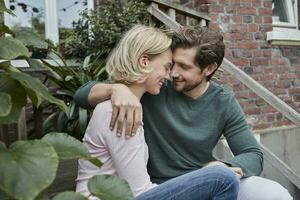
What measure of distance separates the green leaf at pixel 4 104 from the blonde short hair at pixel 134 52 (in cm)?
76

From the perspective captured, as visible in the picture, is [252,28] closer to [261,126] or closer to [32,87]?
[261,126]

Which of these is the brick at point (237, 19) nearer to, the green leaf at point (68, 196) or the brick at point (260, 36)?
the brick at point (260, 36)

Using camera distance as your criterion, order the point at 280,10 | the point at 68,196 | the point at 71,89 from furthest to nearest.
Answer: the point at 280,10 < the point at 71,89 < the point at 68,196

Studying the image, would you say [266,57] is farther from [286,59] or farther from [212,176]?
[212,176]

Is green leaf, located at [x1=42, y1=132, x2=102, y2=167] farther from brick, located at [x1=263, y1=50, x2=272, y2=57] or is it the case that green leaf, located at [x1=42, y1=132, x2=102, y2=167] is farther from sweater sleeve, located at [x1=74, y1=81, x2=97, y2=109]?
brick, located at [x1=263, y1=50, x2=272, y2=57]

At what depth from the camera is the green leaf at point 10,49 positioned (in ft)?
2.91

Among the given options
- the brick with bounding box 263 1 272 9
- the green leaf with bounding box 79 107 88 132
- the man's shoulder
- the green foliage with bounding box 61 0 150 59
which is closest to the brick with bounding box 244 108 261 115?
the brick with bounding box 263 1 272 9

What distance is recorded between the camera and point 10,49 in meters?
0.90

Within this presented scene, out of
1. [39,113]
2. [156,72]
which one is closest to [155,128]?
[156,72]

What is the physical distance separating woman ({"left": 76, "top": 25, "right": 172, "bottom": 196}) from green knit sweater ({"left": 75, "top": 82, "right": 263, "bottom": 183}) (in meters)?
0.17

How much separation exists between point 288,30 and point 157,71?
347cm

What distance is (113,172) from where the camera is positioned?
142cm

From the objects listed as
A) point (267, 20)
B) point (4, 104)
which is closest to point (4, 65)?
point (4, 104)

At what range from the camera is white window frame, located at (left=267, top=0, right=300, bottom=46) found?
4.15m
